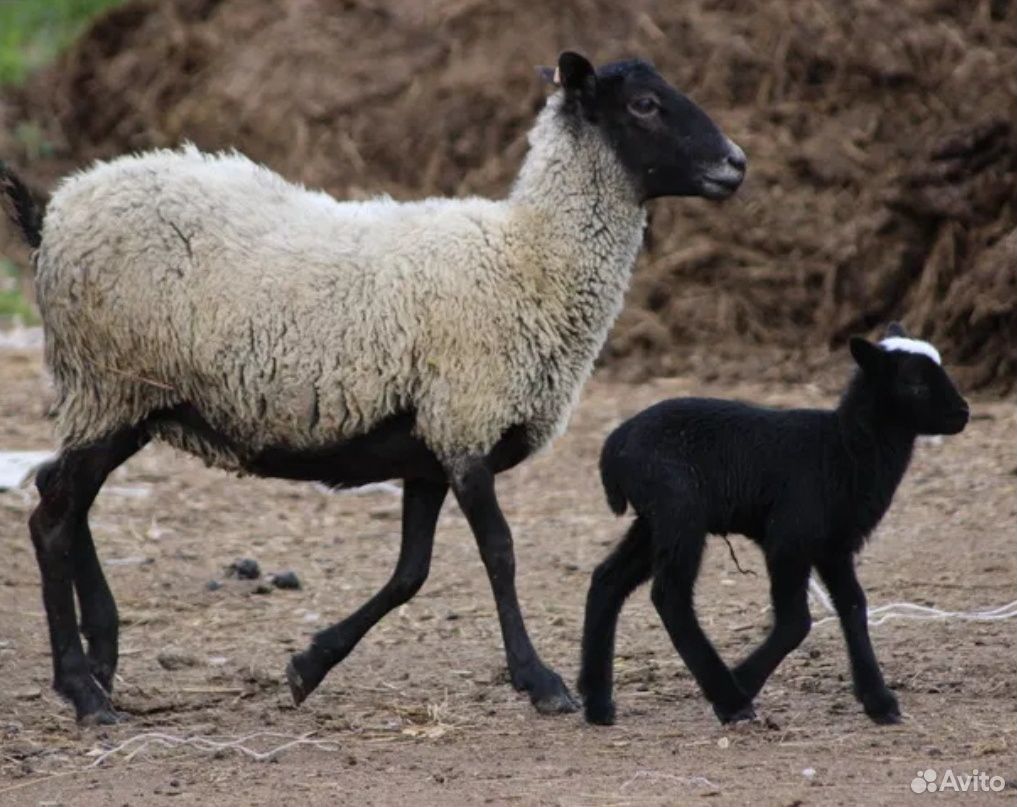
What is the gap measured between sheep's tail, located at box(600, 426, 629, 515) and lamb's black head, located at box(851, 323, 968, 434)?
33.3 inches

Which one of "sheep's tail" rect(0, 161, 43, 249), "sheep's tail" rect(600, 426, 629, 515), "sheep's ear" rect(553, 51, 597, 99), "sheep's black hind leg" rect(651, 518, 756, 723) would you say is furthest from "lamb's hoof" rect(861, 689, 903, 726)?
"sheep's tail" rect(0, 161, 43, 249)

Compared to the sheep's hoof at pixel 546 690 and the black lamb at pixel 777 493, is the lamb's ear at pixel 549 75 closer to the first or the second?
the black lamb at pixel 777 493

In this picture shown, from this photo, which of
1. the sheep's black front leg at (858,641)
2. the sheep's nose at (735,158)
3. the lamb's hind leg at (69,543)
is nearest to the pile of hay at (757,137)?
the sheep's nose at (735,158)

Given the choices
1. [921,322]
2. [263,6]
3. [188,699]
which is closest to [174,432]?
[188,699]

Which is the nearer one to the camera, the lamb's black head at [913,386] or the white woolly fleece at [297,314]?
the lamb's black head at [913,386]

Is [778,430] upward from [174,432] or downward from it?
upward

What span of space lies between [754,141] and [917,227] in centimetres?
143

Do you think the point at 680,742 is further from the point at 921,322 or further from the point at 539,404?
the point at 921,322

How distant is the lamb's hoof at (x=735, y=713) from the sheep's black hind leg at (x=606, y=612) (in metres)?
0.40

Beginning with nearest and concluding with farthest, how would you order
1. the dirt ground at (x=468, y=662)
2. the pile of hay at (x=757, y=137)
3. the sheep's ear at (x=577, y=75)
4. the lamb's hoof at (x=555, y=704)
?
the dirt ground at (x=468, y=662)
the lamb's hoof at (x=555, y=704)
the sheep's ear at (x=577, y=75)
the pile of hay at (x=757, y=137)

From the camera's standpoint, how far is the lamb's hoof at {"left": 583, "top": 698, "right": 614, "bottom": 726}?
7016mm

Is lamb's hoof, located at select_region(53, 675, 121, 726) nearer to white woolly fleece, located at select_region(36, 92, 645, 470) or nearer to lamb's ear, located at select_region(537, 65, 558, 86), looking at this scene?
white woolly fleece, located at select_region(36, 92, 645, 470)

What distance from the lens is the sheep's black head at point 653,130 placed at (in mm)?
7684

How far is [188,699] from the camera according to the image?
774 cm
